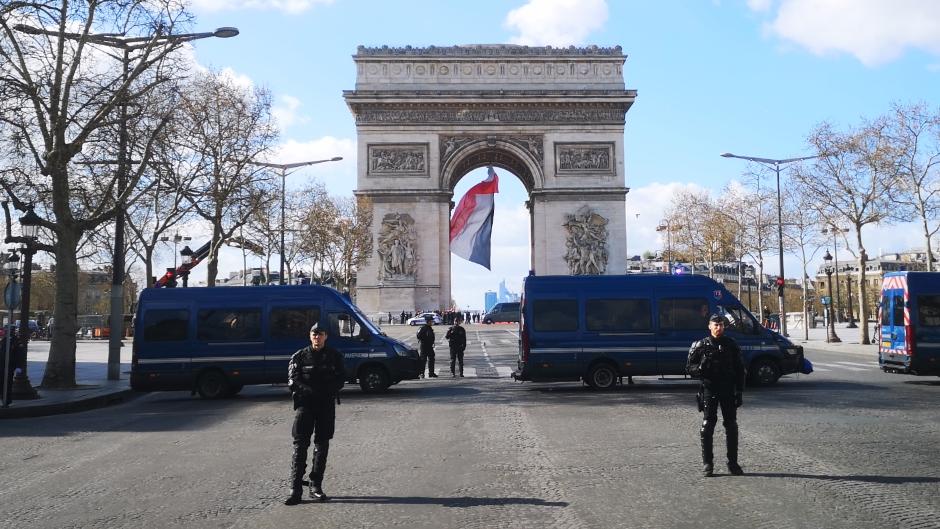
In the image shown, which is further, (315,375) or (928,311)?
(928,311)

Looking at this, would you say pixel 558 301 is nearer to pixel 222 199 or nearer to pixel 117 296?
pixel 117 296

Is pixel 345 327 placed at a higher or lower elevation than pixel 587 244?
lower

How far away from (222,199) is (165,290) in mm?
9081

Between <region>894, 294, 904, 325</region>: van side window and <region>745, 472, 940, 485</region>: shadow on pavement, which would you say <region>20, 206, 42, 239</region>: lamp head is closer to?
<region>745, 472, 940, 485</region>: shadow on pavement

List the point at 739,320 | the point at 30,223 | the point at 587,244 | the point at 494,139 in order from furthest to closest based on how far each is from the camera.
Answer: the point at 494,139 → the point at 587,244 → the point at 739,320 → the point at 30,223

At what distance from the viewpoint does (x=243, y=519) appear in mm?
6742

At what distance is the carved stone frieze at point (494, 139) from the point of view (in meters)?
56.7

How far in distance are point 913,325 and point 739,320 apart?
Result: 3819mm

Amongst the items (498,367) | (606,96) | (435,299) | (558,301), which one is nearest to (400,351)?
(558,301)

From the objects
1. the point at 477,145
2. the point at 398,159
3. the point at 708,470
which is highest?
the point at 477,145

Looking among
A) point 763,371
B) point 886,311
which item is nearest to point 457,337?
point 763,371

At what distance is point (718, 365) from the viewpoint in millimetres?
8133

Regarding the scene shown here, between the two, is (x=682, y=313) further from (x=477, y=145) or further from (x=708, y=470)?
(x=477, y=145)

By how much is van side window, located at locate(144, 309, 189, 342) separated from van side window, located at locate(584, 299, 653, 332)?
818 centimetres
